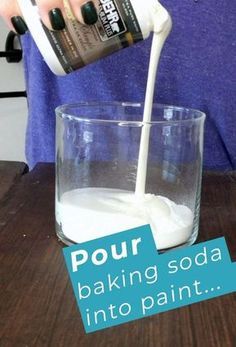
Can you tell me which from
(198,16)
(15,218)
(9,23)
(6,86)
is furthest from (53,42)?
(6,86)

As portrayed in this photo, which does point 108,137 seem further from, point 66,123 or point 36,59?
point 36,59

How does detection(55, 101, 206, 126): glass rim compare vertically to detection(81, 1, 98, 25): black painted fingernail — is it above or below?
below

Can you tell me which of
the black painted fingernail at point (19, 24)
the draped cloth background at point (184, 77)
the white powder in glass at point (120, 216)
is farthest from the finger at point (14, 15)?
the draped cloth background at point (184, 77)

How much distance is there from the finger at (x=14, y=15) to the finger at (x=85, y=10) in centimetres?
6

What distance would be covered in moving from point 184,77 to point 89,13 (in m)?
0.32

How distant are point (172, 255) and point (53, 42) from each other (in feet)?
0.72

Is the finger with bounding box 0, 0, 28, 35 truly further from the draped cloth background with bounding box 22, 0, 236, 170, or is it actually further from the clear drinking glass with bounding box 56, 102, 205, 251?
the draped cloth background with bounding box 22, 0, 236, 170

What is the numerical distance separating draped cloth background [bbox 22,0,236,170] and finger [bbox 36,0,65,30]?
287mm

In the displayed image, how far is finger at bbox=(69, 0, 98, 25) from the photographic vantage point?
1.47 feet

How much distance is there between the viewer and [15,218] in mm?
538

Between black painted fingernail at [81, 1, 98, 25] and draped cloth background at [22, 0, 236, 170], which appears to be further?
draped cloth background at [22, 0, 236, 170]

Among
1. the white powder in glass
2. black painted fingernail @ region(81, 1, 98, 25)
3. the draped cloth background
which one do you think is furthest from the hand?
the draped cloth background

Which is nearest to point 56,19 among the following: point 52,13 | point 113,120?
point 52,13

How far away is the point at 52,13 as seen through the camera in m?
0.46
